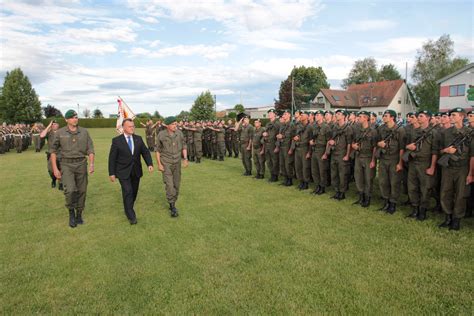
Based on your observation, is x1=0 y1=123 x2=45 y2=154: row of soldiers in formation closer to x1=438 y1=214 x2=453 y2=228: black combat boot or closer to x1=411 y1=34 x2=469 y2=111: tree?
x1=438 y1=214 x2=453 y2=228: black combat boot

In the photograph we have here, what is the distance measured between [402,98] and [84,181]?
2368 inches

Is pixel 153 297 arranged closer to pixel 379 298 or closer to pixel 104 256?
pixel 104 256

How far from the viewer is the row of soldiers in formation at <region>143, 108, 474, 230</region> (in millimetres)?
6120

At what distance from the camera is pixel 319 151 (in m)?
9.07

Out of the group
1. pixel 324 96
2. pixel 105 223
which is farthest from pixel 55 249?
pixel 324 96

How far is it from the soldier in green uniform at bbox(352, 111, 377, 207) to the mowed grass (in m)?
0.48

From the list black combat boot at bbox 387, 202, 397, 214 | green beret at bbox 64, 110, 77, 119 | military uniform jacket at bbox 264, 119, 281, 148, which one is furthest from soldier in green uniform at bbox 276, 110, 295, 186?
green beret at bbox 64, 110, 77, 119

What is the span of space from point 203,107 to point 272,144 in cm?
5829

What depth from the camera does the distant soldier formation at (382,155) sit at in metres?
6.13

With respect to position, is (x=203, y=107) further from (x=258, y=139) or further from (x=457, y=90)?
(x=258, y=139)

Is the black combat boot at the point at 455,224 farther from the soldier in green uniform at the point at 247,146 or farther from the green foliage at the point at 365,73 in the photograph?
the green foliage at the point at 365,73

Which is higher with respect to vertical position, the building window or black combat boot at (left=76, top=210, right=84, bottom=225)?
the building window

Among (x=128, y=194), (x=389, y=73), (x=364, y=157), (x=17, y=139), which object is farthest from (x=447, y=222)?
(x=389, y=73)

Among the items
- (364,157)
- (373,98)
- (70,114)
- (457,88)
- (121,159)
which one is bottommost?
(364,157)
